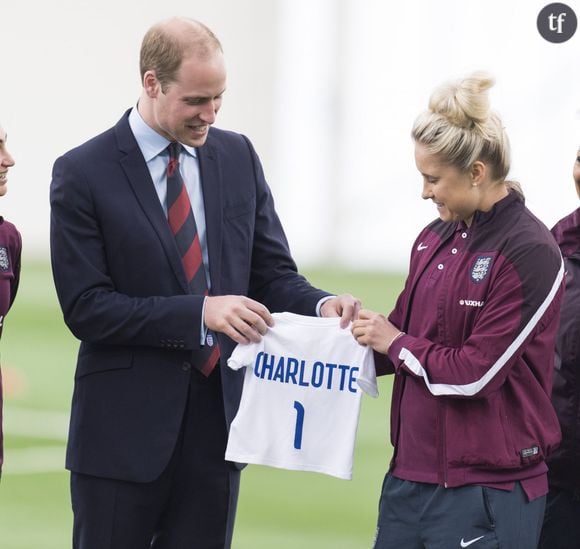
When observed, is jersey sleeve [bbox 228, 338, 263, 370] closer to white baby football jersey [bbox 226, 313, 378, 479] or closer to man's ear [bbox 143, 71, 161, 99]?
white baby football jersey [bbox 226, 313, 378, 479]

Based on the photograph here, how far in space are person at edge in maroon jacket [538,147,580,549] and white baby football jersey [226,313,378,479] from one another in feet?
1.84

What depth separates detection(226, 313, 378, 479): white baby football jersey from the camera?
130 inches

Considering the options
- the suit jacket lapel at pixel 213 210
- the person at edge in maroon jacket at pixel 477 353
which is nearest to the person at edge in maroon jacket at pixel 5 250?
the suit jacket lapel at pixel 213 210

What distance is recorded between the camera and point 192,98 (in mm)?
3287

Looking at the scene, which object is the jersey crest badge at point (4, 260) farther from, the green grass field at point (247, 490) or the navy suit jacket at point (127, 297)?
the green grass field at point (247, 490)

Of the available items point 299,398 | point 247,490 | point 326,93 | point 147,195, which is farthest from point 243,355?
point 326,93

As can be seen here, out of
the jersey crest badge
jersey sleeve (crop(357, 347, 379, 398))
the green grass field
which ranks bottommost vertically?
the green grass field

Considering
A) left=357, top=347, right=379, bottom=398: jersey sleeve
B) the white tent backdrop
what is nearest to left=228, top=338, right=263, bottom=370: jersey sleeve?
left=357, top=347, right=379, bottom=398: jersey sleeve

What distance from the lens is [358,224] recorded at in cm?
1886

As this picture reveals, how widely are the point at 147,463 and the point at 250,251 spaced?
64 cm

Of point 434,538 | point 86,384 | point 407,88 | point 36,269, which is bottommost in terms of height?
point 36,269

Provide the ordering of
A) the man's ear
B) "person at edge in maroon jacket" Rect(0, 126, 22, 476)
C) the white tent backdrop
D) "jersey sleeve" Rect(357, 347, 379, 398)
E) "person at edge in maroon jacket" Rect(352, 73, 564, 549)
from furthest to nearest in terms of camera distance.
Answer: the white tent backdrop, "person at edge in maroon jacket" Rect(0, 126, 22, 476), the man's ear, "jersey sleeve" Rect(357, 347, 379, 398), "person at edge in maroon jacket" Rect(352, 73, 564, 549)

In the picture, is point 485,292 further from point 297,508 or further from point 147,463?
point 297,508

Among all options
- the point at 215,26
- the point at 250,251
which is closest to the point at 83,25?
the point at 215,26
